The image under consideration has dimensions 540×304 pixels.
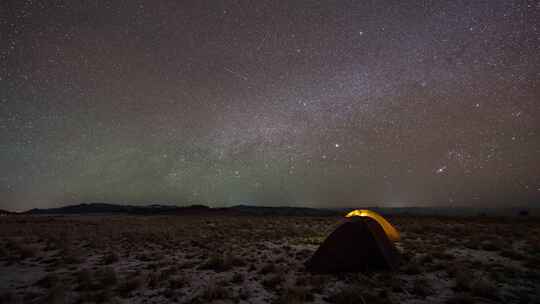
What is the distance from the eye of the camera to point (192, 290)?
6.98m

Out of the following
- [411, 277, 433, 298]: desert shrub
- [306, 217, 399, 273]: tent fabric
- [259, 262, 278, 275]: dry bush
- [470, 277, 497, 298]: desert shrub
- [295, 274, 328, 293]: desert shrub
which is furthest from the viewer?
[259, 262, 278, 275]: dry bush

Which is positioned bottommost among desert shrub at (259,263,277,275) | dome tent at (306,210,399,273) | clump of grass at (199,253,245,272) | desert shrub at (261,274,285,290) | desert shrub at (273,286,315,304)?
clump of grass at (199,253,245,272)

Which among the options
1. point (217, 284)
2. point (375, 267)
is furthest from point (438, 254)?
point (217, 284)

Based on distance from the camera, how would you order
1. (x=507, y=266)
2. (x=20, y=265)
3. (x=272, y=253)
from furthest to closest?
(x=272, y=253)
(x=20, y=265)
(x=507, y=266)

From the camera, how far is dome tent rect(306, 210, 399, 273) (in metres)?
7.99

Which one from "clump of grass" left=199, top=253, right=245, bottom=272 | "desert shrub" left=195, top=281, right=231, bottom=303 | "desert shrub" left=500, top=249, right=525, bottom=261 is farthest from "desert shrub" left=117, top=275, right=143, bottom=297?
"desert shrub" left=500, top=249, right=525, bottom=261

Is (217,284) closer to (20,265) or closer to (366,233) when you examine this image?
(366,233)

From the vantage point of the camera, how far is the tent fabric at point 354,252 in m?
7.99

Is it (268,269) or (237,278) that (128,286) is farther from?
(268,269)

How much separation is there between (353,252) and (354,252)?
0.11 ft

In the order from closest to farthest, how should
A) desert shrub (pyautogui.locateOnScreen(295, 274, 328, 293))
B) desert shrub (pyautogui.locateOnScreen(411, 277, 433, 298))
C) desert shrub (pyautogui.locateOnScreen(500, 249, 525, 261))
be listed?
desert shrub (pyautogui.locateOnScreen(411, 277, 433, 298)) < desert shrub (pyautogui.locateOnScreen(295, 274, 328, 293)) < desert shrub (pyautogui.locateOnScreen(500, 249, 525, 261))

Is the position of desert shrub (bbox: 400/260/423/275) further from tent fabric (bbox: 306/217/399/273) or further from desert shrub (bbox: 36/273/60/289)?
desert shrub (bbox: 36/273/60/289)

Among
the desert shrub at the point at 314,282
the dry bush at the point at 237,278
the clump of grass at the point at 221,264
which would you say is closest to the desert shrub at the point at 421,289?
the desert shrub at the point at 314,282

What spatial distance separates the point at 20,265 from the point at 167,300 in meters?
8.85
